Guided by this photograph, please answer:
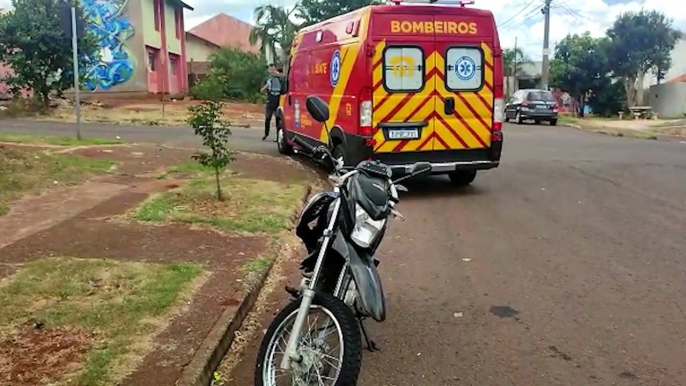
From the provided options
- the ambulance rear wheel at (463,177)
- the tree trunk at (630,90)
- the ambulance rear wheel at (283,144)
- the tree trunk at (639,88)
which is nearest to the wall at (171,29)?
the ambulance rear wheel at (283,144)

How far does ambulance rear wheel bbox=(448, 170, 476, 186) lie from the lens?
10.7m

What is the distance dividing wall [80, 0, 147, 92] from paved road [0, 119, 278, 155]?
389 inches

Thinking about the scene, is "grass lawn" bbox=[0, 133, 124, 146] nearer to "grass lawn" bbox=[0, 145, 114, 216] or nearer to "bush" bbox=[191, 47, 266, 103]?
"grass lawn" bbox=[0, 145, 114, 216]

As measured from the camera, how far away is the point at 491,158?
10102 mm

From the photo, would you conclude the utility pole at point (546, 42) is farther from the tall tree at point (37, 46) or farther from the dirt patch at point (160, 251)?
the dirt patch at point (160, 251)

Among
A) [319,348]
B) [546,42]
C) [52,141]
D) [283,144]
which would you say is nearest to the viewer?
[319,348]

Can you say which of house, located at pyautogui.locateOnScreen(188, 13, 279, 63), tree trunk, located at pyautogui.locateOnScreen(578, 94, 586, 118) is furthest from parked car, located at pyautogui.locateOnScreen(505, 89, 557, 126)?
house, located at pyautogui.locateOnScreen(188, 13, 279, 63)

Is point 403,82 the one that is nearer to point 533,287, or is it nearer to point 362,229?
point 533,287

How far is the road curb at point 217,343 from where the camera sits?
3828mm

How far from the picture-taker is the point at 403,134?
31.7 feet

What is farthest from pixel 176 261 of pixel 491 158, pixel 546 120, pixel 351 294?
pixel 546 120

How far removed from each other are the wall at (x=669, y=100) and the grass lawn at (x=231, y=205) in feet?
120

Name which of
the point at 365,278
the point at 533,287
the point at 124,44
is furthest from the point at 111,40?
the point at 365,278

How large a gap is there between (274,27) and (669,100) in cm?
2362
